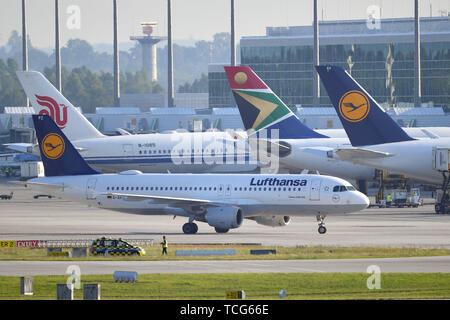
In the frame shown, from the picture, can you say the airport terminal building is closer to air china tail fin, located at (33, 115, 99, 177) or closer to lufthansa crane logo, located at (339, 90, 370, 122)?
lufthansa crane logo, located at (339, 90, 370, 122)

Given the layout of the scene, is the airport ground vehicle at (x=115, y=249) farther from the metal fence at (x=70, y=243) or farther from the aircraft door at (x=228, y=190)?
the aircraft door at (x=228, y=190)

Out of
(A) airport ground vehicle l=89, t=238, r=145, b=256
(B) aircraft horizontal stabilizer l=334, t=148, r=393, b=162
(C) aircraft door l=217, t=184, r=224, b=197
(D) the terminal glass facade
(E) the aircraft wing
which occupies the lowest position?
(A) airport ground vehicle l=89, t=238, r=145, b=256

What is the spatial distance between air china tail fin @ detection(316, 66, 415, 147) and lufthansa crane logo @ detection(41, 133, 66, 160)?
22007 millimetres

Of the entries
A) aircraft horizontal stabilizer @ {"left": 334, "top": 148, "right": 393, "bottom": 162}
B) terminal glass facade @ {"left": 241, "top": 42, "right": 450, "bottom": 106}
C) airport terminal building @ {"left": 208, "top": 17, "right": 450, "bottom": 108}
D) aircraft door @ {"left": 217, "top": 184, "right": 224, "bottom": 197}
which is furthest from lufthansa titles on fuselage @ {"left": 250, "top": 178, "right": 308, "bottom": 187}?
terminal glass facade @ {"left": 241, "top": 42, "right": 450, "bottom": 106}

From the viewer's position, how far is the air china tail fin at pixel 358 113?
77.4 metres

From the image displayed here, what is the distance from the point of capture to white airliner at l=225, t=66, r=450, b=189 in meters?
88.2

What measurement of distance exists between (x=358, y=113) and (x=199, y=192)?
17.0 m

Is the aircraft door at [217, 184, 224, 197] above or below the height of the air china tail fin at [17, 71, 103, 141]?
below

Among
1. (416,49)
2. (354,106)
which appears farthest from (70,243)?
(416,49)

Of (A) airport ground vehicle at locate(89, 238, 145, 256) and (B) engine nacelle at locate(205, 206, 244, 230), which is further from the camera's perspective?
(B) engine nacelle at locate(205, 206, 244, 230)

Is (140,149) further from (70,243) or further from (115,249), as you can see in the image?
(115,249)

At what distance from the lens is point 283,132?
91.7 meters

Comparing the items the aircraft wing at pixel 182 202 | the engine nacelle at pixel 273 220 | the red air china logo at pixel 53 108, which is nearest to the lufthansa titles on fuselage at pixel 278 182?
the aircraft wing at pixel 182 202
